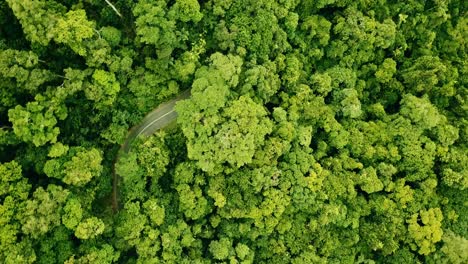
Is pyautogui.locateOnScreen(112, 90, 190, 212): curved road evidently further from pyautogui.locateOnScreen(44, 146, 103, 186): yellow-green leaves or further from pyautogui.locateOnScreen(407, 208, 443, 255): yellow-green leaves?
pyautogui.locateOnScreen(407, 208, 443, 255): yellow-green leaves

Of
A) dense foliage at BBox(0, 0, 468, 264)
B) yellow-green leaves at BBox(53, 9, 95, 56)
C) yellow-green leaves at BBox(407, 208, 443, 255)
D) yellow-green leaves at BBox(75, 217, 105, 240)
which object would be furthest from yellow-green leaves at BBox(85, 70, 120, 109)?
yellow-green leaves at BBox(407, 208, 443, 255)

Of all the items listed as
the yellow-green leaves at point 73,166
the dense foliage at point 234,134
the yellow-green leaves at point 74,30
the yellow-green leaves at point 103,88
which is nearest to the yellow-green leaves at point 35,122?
the dense foliage at point 234,134

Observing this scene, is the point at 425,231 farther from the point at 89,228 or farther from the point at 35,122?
the point at 35,122

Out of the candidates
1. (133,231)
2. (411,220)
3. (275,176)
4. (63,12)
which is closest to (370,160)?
(411,220)

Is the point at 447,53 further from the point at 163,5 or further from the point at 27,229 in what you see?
the point at 27,229

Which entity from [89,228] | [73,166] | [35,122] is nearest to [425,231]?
[89,228]
